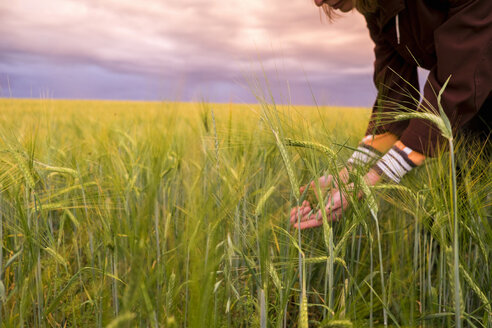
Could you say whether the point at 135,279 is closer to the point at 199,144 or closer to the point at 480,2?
the point at 199,144

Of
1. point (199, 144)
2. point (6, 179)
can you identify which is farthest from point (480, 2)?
point (6, 179)

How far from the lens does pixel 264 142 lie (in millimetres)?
836

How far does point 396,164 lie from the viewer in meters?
0.80

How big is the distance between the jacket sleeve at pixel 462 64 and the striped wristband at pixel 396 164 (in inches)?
1.1

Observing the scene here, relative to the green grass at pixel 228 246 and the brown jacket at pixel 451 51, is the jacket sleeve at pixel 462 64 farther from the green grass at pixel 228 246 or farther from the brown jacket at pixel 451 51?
the green grass at pixel 228 246

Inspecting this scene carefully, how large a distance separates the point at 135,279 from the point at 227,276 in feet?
1.07

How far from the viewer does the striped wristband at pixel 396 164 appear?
0.78m

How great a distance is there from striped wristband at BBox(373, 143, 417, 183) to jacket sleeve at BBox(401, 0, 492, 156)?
28 millimetres

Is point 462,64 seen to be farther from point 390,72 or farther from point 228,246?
point 228,246

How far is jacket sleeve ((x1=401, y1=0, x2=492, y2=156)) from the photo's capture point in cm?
77

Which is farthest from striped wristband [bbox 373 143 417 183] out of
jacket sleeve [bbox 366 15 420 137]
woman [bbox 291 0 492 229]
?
jacket sleeve [bbox 366 15 420 137]

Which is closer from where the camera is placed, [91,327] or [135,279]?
[135,279]

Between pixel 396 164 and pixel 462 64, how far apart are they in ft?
0.88

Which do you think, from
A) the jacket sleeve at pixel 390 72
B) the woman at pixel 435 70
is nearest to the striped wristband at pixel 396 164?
the woman at pixel 435 70
